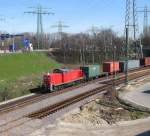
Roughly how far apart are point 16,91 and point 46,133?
2316 centimetres

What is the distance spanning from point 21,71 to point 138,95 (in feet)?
98.8

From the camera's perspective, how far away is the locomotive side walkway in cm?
4338

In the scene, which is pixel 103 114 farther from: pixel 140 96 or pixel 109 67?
A: pixel 109 67

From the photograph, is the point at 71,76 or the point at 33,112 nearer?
the point at 33,112

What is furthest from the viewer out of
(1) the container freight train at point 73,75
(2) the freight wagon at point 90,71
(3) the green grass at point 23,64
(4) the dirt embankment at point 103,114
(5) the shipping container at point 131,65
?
(5) the shipping container at point 131,65

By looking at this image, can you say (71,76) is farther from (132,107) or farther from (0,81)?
(132,107)

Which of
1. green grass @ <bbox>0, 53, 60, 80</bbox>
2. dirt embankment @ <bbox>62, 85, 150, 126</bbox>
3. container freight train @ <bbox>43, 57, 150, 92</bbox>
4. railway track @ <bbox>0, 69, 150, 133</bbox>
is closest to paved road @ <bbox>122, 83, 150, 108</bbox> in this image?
dirt embankment @ <bbox>62, 85, 150, 126</bbox>

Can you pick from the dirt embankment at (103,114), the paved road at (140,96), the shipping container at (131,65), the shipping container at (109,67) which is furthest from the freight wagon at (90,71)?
the dirt embankment at (103,114)

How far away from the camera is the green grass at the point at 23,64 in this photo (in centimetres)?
6961

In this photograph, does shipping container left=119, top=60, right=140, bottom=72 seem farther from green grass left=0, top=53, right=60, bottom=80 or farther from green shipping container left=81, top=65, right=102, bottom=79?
green grass left=0, top=53, right=60, bottom=80

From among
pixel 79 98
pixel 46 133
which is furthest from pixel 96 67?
pixel 46 133

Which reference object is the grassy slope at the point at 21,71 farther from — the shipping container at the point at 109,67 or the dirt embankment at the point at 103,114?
the dirt embankment at the point at 103,114

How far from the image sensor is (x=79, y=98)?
46469mm

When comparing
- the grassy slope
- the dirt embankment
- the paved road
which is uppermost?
the grassy slope
